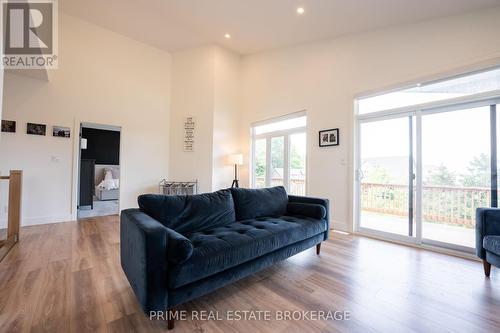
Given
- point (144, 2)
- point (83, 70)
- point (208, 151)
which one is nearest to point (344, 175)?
point (208, 151)

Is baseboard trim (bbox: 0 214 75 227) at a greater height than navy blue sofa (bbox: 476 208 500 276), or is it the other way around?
navy blue sofa (bbox: 476 208 500 276)

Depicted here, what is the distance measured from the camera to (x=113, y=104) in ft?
16.0

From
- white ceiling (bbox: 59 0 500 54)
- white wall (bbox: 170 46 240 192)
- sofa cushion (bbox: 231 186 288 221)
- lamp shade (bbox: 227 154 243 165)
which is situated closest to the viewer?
sofa cushion (bbox: 231 186 288 221)

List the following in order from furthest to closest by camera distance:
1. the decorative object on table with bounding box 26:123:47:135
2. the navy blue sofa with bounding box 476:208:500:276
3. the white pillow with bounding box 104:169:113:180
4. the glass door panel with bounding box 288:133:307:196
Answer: the white pillow with bounding box 104:169:113:180, the glass door panel with bounding box 288:133:307:196, the decorative object on table with bounding box 26:123:47:135, the navy blue sofa with bounding box 476:208:500:276

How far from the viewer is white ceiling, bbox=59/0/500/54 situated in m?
2.93

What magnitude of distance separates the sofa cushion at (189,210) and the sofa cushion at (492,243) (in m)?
2.38

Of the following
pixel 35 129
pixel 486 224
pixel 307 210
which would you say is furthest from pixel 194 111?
pixel 486 224

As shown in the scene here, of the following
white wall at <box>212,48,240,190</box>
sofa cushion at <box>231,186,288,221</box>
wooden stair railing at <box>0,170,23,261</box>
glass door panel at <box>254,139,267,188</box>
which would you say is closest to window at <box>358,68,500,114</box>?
sofa cushion at <box>231,186,288,221</box>

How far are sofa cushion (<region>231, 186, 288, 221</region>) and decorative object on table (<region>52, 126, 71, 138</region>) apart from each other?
12.7 feet

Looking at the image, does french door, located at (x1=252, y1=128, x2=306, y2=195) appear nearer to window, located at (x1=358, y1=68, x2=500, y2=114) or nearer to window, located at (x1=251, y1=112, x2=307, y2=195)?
window, located at (x1=251, y1=112, x2=307, y2=195)

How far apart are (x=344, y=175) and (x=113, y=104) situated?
195 inches

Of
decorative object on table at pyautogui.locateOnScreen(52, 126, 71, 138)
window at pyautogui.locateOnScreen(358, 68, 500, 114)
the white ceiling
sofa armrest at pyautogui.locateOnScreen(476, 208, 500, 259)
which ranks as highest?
the white ceiling

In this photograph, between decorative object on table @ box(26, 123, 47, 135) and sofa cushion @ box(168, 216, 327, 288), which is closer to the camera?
sofa cushion @ box(168, 216, 327, 288)

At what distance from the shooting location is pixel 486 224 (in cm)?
216
